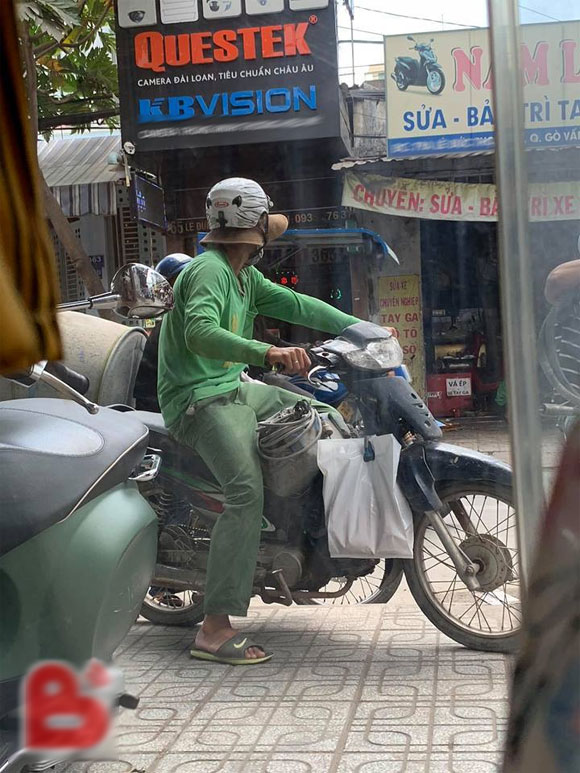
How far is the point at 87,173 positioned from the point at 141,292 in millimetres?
209

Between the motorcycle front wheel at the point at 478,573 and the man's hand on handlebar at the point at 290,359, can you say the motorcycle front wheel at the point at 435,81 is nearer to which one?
the man's hand on handlebar at the point at 290,359

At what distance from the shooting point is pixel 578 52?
3.46 feet

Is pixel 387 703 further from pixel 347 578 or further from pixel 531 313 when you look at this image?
pixel 531 313

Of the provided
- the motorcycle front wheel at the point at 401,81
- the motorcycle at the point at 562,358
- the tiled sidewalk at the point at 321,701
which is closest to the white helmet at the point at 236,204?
the motorcycle front wheel at the point at 401,81

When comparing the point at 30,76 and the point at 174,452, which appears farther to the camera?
the point at 174,452

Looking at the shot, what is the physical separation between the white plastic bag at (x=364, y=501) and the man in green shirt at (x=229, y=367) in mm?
165

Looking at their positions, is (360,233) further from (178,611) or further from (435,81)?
(178,611)

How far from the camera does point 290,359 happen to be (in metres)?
1.76

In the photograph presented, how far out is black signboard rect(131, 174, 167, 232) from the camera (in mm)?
1559

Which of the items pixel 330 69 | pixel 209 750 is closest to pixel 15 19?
pixel 330 69

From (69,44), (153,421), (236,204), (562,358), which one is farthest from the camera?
(153,421)

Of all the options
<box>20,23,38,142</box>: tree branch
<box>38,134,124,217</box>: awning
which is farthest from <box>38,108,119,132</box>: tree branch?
<box>20,23,38,142</box>: tree branch

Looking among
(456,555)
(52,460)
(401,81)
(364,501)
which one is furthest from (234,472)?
(401,81)

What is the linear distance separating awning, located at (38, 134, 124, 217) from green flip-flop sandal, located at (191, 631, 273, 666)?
102cm
